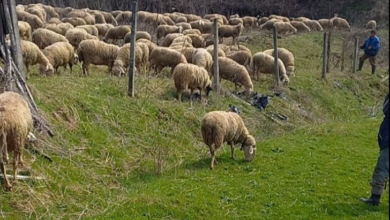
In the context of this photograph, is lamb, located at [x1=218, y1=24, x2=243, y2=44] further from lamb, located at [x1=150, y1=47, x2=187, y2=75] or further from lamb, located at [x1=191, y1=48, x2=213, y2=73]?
lamb, located at [x1=150, y1=47, x2=187, y2=75]

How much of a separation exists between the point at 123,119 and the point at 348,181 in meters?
5.20

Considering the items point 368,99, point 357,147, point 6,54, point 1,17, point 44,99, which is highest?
point 1,17

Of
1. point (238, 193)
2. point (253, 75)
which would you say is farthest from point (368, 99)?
point (238, 193)

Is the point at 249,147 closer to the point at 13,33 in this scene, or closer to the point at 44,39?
the point at 13,33

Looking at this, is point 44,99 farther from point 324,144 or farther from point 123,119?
point 324,144

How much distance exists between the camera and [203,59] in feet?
54.3

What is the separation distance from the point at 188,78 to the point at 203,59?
269 cm

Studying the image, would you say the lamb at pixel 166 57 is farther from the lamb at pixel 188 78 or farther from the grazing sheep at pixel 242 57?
the grazing sheep at pixel 242 57

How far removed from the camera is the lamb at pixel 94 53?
15.5 m

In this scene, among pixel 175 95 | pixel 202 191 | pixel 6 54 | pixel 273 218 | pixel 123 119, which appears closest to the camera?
pixel 273 218

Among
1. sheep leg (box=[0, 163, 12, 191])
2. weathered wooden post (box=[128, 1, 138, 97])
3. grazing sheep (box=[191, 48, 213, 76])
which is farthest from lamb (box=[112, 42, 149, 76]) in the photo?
sheep leg (box=[0, 163, 12, 191])

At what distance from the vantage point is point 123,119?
11.6m

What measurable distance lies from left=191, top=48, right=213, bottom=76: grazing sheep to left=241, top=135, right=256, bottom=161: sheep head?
603 centimetres

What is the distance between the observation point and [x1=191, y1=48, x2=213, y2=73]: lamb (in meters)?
16.5
